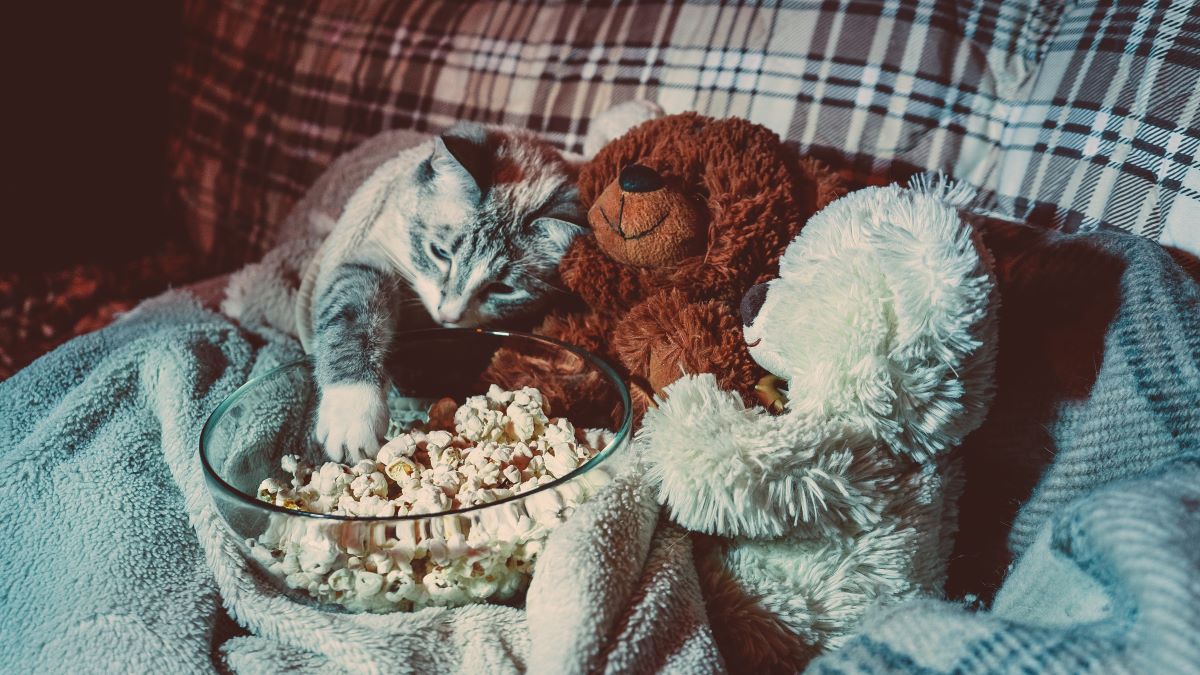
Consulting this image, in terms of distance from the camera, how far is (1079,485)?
1.93 feet

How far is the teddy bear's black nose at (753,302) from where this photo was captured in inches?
24.8

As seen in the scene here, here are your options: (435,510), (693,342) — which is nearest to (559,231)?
(693,342)

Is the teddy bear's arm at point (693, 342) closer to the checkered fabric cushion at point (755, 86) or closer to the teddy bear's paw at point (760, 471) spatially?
the teddy bear's paw at point (760, 471)

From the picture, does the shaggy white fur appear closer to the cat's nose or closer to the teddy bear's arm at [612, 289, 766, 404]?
the teddy bear's arm at [612, 289, 766, 404]

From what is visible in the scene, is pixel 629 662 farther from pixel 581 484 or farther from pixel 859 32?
pixel 859 32

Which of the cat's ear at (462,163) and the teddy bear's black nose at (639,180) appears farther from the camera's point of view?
the cat's ear at (462,163)

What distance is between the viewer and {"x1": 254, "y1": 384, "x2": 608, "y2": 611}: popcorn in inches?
21.2

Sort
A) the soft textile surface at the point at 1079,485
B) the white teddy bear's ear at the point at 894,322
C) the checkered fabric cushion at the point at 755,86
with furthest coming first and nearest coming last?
the checkered fabric cushion at the point at 755,86, the white teddy bear's ear at the point at 894,322, the soft textile surface at the point at 1079,485

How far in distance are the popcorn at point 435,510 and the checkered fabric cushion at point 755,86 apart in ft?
1.61

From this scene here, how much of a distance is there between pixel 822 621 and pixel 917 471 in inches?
5.4

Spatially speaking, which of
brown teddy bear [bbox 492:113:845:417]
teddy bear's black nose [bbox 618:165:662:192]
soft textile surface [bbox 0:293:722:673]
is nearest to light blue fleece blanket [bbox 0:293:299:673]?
soft textile surface [bbox 0:293:722:673]

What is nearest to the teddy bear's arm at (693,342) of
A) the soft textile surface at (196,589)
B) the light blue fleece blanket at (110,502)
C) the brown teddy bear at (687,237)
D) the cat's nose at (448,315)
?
the brown teddy bear at (687,237)

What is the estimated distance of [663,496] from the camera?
23.0 inches

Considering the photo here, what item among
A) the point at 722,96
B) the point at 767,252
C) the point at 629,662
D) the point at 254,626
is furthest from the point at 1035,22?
the point at 254,626
